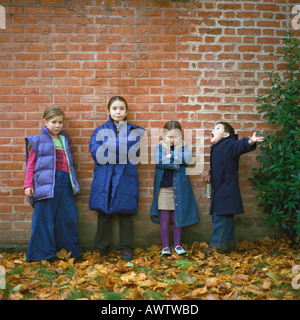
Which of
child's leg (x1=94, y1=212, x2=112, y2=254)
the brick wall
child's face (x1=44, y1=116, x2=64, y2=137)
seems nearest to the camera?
child's face (x1=44, y1=116, x2=64, y2=137)

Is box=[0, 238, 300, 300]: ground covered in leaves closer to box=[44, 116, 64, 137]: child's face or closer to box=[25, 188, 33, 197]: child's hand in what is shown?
box=[25, 188, 33, 197]: child's hand

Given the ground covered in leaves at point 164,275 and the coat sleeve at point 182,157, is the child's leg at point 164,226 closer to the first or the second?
the ground covered in leaves at point 164,275

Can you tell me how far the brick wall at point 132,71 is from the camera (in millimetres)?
3908

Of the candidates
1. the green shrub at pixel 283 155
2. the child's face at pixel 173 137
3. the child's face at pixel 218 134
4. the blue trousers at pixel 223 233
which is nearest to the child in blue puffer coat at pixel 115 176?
the child's face at pixel 173 137

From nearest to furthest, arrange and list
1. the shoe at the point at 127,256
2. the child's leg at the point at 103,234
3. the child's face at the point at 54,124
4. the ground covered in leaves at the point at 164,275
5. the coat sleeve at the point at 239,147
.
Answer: the ground covered in leaves at the point at 164,275 < the coat sleeve at the point at 239,147 < the shoe at the point at 127,256 < the child's face at the point at 54,124 < the child's leg at the point at 103,234

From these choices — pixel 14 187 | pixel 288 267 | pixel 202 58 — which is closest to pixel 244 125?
pixel 202 58

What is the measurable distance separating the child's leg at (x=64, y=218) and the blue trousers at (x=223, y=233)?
65.7 inches

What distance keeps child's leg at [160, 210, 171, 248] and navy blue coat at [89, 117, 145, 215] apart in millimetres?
363

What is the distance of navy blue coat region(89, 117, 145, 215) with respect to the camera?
3.61 metres

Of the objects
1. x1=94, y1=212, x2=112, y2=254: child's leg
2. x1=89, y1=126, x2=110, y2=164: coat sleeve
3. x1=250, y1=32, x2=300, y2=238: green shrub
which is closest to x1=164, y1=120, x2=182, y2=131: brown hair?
x1=89, y1=126, x2=110, y2=164: coat sleeve

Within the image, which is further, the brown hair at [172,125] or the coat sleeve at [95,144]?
the brown hair at [172,125]

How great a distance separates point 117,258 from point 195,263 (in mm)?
949

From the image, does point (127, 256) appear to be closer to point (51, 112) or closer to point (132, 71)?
point (51, 112)
